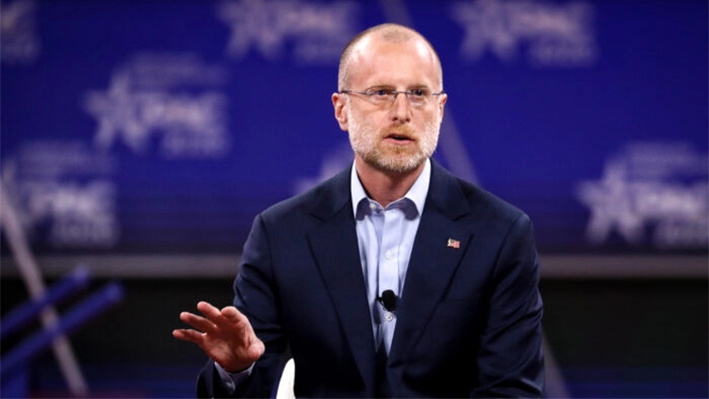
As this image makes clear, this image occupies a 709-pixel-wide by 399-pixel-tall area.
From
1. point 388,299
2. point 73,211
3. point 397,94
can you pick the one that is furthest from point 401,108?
point 73,211

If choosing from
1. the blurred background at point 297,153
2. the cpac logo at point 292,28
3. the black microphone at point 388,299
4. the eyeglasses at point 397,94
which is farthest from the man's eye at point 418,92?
the cpac logo at point 292,28

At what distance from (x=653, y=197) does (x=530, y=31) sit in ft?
3.25

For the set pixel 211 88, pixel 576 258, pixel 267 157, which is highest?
pixel 211 88

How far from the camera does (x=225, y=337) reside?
2.03 m

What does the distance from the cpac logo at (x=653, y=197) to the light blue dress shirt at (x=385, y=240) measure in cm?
267

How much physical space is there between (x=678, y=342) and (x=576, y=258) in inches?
26.0

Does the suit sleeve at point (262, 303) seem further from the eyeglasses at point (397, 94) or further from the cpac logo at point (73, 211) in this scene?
the cpac logo at point (73, 211)

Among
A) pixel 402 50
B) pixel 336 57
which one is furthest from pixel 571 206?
pixel 402 50

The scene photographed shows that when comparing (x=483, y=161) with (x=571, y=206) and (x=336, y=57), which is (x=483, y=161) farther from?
(x=336, y=57)

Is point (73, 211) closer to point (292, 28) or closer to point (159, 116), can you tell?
point (159, 116)

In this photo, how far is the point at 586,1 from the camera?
4902mm

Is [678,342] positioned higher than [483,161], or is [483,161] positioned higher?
[483,161]

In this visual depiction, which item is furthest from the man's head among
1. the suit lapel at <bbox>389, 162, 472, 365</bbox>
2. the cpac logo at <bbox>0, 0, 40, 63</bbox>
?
the cpac logo at <bbox>0, 0, 40, 63</bbox>

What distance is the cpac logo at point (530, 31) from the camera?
4.86 metres
